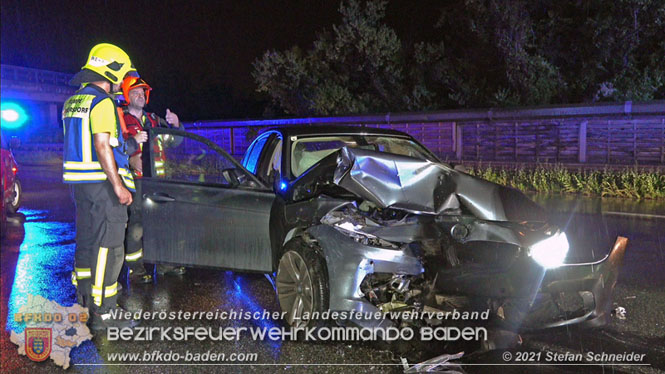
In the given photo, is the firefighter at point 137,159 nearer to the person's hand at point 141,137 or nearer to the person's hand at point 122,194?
the person's hand at point 141,137

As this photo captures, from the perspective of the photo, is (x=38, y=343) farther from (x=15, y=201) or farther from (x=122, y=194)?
(x=15, y=201)

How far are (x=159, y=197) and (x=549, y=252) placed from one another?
135 inches

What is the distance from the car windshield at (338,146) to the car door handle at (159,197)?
116cm

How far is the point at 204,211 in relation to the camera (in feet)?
17.4

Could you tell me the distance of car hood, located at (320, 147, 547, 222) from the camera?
4012mm

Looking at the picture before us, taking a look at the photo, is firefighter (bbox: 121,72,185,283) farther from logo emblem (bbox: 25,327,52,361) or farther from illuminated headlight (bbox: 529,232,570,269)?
illuminated headlight (bbox: 529,232,570,269)

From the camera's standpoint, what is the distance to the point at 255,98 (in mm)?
41656

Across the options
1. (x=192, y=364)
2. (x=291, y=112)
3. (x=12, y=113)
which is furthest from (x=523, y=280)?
(x=12, y=113)

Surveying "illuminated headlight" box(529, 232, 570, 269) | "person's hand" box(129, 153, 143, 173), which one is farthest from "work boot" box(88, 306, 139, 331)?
"illuminated headlight" box(529, 232, 570, 269)

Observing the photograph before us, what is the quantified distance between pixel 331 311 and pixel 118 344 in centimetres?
156

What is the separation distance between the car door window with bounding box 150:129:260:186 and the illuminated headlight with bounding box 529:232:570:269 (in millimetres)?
2571

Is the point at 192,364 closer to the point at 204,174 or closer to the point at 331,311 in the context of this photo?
the point at 331,311

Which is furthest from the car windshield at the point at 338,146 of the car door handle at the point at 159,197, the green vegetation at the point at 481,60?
the green vegetation at the point at 481,60

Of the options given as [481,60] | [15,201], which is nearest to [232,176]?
[15,201]
